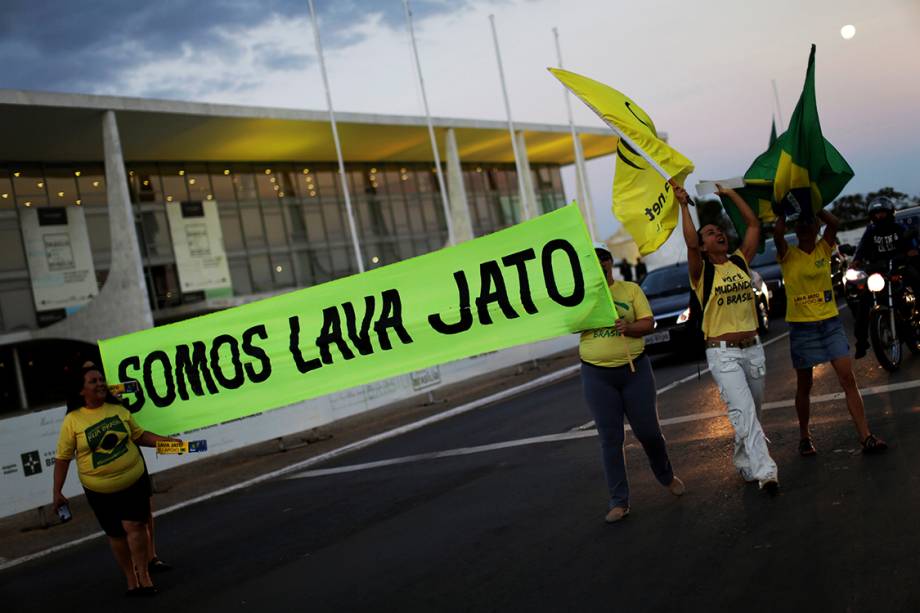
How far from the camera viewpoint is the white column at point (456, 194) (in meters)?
52.7

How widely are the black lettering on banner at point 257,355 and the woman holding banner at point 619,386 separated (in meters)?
2.61

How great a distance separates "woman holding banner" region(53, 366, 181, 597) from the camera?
711cm

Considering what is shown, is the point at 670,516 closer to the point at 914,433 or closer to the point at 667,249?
the point at 914,433

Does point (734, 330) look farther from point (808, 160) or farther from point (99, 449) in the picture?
point (99, 449)

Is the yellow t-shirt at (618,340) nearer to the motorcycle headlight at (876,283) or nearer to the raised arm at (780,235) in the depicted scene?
the raised arm at (780,235)

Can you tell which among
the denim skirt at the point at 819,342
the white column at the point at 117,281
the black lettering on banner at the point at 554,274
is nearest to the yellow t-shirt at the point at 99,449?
the black lettering on banner at the point at 554,274

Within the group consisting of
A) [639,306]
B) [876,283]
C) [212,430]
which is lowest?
[212,430]

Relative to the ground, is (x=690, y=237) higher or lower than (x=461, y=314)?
higher

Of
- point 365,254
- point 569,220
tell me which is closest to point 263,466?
point 569,220

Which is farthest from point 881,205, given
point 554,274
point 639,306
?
point 554,274

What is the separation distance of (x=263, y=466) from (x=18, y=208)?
30255 mm

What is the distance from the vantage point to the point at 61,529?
11.8 metres

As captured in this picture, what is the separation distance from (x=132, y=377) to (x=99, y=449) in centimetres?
85

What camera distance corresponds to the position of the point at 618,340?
6.64 m
